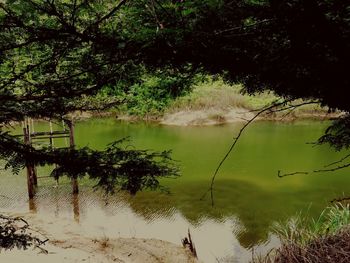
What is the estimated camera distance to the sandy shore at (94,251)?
5.51m

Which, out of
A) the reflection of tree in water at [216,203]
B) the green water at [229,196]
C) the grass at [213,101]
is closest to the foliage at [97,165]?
the green water at [229,196]

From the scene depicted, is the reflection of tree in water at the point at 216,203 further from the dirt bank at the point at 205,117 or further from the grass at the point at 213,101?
the grass at the point at 213,101

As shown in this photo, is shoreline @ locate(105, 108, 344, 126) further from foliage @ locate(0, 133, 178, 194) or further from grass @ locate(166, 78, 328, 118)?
foliage @ locate(0, 133, 178, 194)

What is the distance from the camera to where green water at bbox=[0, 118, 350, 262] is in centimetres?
691

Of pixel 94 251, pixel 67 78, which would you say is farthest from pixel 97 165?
pixel 94 251

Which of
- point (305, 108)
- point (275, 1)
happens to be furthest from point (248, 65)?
point (305, 108)

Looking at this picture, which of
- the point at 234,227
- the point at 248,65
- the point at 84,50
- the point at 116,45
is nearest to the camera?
the point at 248,65

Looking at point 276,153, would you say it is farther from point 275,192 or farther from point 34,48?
point 34,48

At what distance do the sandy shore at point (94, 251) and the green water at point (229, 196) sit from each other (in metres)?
0.46

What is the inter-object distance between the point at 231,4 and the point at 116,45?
63 cm

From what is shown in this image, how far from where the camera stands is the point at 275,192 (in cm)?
891

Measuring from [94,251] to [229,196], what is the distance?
365 centimetres

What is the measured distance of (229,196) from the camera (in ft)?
28.6

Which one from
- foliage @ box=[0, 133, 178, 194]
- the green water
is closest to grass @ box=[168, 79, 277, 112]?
the green water
